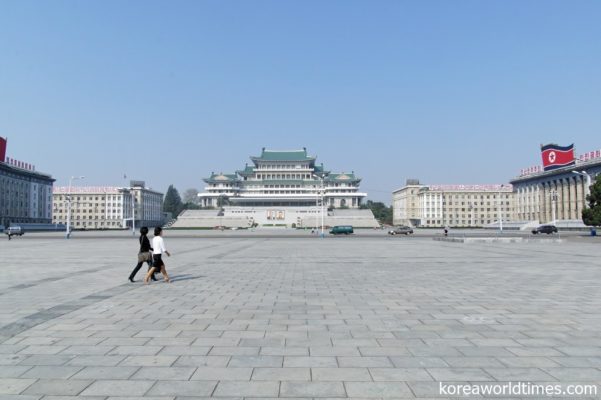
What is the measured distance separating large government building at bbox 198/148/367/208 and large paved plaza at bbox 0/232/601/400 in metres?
84.9

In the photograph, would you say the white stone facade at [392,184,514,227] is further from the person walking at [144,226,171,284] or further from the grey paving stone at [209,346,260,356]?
the grey paving stone at [209,346,260,356]

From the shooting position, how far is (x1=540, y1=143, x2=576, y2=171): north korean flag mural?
280 ft

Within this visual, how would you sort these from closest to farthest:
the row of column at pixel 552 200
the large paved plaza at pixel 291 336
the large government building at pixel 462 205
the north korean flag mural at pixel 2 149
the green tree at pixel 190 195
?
the large paved plaza at pixel 291 336, the north korean flag mural at pixel 2 149, the row of column at pixel 552 200, the large government building at pixel 462 205, the green tree at pixel 190 195

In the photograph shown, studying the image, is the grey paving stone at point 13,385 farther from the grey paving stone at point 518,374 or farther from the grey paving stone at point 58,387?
the grey paving stone at point 518,374

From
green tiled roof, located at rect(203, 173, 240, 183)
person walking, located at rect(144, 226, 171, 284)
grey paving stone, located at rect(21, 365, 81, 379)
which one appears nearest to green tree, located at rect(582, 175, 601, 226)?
person walking, located at rect(144, 226, 171, 284)

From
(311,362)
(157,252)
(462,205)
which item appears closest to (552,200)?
(462,205)

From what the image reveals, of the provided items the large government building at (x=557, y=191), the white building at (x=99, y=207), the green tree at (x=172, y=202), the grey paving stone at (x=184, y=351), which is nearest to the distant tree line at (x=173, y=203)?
the green tree at (x=172, y=202)

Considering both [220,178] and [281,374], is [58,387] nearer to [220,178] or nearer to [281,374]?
[281,374]

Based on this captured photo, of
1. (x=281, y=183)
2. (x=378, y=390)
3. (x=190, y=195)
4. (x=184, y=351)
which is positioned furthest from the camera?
(x=190, y=195)

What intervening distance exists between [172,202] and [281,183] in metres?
49.1

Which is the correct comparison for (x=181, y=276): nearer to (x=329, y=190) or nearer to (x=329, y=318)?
(x=329, y=318)

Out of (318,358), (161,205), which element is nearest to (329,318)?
(318,358)

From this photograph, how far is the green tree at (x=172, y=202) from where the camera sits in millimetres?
130125

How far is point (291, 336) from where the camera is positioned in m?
5.75
